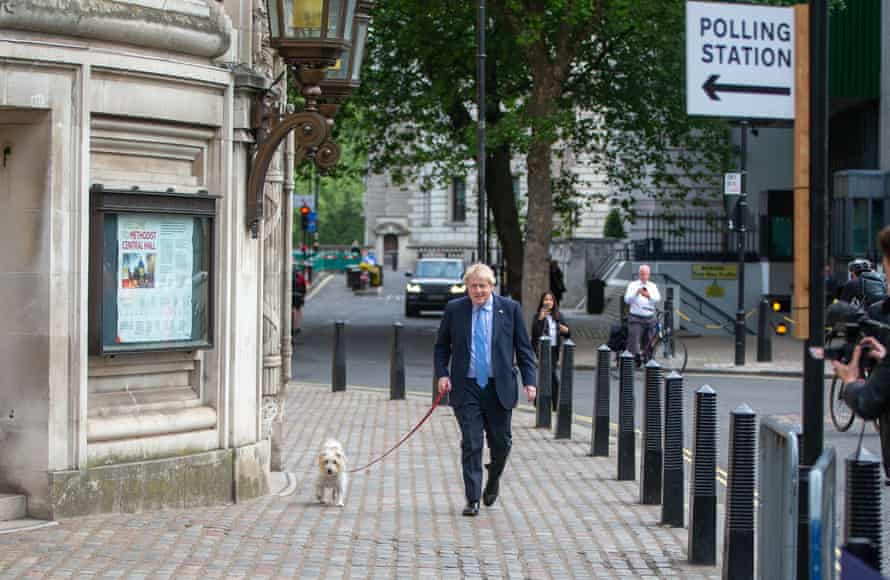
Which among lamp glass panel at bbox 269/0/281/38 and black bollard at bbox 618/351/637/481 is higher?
lamp glass panel at bbox 269/0/281/38

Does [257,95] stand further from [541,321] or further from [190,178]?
[541,321]

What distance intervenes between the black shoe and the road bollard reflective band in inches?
126

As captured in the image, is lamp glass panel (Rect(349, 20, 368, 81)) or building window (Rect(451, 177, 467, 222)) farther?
building window (Rect(451, 177, 467, 222))

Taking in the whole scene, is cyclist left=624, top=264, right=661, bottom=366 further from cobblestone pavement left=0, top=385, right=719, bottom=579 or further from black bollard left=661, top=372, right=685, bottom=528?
black bollard left=661, top=372, right=685, bottom=528

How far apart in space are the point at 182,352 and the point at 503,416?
2268 mm

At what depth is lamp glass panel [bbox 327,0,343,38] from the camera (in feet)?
35.7

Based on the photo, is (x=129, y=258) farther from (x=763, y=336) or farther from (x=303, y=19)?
(x=763, y=336)

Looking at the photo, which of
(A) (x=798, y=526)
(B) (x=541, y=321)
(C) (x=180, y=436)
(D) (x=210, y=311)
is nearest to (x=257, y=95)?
(D) (x=210, y=311)

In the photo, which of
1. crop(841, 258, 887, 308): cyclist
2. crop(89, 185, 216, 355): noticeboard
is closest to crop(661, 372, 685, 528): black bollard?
crop(89, 185, 216, 355): noticeboard

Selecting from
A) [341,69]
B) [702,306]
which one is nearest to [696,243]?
[702,306]

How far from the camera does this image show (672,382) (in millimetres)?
10055

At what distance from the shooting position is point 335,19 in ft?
35.7

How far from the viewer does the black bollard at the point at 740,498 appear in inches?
303

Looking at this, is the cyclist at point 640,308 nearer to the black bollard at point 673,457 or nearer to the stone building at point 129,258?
the stone building at point 129,258
